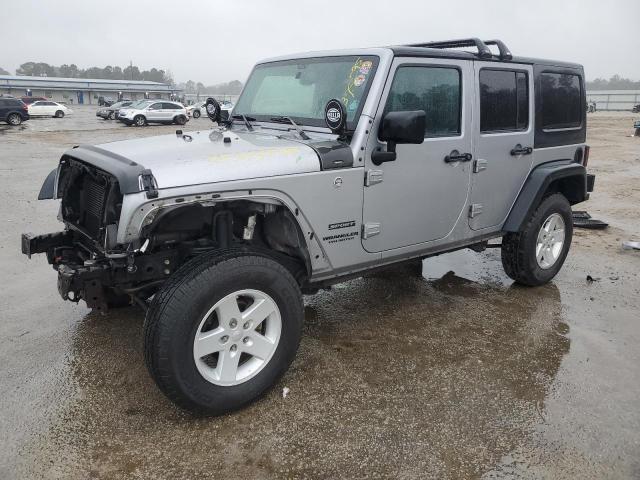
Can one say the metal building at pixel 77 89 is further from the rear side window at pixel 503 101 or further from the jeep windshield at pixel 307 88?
the rear side window at pixel 503 101

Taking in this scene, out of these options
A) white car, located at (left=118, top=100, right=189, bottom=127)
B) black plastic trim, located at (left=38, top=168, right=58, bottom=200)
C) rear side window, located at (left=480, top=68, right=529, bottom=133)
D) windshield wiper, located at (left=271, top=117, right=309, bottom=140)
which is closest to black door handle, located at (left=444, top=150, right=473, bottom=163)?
rear side window, located at (left=480, top=68, right=529, bottom=133)

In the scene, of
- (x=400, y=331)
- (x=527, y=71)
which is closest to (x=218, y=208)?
(x=400, y=331)

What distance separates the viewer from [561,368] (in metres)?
3.67

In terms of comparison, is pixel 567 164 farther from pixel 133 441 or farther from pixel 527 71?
pixel 133 441

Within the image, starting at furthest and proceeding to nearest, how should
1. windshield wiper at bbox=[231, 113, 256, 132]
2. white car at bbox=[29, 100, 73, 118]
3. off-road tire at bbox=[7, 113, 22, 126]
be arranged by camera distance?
1. white car at bbox=[29, 100, 73, 118]
2. off-road tire at bbox=[7, 113, 22, 126]
3. windshield wiper at bbox=[231, 113, 256, 132]

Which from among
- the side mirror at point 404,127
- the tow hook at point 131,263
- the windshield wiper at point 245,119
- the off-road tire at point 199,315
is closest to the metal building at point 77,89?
the windshield wiper at point 245,119

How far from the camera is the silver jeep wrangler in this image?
2.79m

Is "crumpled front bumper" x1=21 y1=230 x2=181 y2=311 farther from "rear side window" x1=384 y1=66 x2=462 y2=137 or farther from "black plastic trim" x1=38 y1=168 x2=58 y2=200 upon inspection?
"rear side window" x1=384 y1=66 x2=462 y2=137

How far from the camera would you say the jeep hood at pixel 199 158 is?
274cm

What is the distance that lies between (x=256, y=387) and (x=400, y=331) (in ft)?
4.96

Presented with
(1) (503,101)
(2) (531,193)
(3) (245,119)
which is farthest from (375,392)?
(1) (503,101)

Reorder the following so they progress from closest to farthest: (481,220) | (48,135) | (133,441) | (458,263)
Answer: (133,441), (481,220), (458,263), (48,135)

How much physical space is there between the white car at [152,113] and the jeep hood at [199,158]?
30.9m

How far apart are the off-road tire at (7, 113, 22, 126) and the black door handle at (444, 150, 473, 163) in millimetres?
31949
